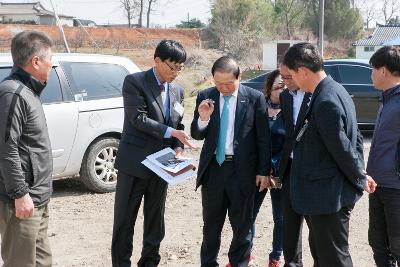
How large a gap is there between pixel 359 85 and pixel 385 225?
7.46 m

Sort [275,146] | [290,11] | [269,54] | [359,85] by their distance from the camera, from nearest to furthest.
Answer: [275,146]
[359,85]
[269,54]
[290,11]

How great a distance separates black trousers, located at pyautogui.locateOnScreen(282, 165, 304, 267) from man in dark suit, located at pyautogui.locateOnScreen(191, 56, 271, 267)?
0.19 meters

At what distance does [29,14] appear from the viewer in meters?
77.7

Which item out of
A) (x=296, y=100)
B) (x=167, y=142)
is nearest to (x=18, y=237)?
(x=167, y=142)

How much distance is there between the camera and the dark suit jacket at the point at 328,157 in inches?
120

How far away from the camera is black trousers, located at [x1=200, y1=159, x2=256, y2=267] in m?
3.92

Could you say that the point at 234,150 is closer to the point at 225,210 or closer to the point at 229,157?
the point at 229,157

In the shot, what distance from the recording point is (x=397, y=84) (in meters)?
3.63

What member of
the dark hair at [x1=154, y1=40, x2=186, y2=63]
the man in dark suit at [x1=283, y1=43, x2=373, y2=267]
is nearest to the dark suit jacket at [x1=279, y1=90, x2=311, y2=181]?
the man in dark suit at [x1=283, y1=43, x2=373, y2=267]

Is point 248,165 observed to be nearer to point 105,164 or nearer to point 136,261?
point 136,261

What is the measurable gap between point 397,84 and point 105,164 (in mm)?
4011

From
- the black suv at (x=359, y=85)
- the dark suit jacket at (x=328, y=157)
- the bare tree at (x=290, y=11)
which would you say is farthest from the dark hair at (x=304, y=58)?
the bare tree at (x=290, y=11)

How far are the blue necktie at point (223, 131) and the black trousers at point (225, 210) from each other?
0.06 m

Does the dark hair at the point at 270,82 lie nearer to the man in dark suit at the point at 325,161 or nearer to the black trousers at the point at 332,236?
the man in dark suit at the point at 325,161
